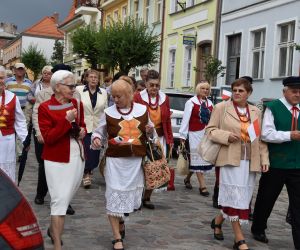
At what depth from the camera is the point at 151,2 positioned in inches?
1321

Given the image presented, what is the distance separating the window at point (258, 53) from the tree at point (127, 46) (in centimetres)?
705

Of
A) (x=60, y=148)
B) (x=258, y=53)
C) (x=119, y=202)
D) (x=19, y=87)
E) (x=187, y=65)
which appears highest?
(x=258, y=53)

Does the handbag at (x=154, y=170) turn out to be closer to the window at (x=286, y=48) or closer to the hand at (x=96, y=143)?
the hand at (x=96, y=143)

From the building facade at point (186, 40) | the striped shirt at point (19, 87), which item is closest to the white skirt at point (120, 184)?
the striped shirt at point (19, 87)

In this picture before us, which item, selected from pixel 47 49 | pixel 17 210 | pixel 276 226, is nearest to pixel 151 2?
pixel 276 226

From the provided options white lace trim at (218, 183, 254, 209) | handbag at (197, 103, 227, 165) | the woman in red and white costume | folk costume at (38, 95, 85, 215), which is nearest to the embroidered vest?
white lace trim at (218, 183, 254, 209)

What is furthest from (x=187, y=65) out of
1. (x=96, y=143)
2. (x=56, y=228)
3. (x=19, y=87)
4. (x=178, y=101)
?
(x=56, y=228)

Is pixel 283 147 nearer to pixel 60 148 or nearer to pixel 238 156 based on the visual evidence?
pixel 238 156

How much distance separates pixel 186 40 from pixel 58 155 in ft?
69.3

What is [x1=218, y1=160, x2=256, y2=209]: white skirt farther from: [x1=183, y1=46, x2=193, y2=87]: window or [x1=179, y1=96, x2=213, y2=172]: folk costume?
[x1=183, y1=46, x2=193, y2=87]: window

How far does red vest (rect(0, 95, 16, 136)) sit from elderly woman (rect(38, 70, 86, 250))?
90cm

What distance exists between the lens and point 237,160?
611 cm

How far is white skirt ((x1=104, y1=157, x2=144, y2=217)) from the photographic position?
235 inches

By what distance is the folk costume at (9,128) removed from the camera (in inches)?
244
